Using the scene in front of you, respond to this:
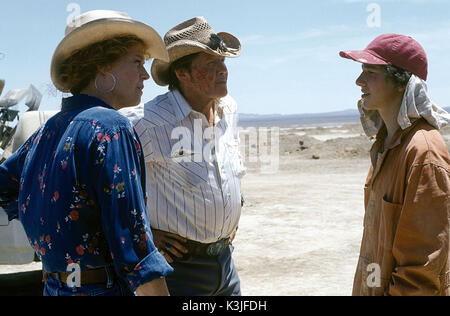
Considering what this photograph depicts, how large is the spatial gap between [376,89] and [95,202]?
1.70 m

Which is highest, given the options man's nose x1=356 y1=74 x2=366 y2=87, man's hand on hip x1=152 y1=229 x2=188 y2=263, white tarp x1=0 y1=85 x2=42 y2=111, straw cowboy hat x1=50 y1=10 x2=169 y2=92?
straw cowboy hat x1=50 y1=10 x2=169 y2=92

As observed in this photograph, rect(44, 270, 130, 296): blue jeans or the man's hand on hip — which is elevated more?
Rect(44, 270, 130, 296): blue jeans

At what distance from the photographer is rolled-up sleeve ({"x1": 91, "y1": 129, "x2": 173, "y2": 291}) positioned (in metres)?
1.95

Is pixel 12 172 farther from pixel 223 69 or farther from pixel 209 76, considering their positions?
pixel 223 69

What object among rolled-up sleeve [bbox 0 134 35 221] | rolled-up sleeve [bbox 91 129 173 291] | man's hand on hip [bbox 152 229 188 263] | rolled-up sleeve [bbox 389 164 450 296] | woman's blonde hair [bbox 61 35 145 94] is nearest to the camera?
rolled-up sleeve [bbox 91 129 173 291]

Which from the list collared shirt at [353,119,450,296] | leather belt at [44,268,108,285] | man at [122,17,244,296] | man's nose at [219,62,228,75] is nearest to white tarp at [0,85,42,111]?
man at [122,17,244,296]

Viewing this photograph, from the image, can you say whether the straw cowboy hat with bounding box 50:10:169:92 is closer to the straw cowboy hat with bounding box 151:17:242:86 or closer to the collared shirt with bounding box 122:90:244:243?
the collared shirt with bounding box 122:90:244:243

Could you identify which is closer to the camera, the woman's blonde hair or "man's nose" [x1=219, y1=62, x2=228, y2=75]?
the woman's blonde hair

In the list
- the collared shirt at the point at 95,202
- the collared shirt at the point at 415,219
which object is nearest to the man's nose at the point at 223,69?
the collared shirt at the point at 415,219

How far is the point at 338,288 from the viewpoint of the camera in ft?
19.8

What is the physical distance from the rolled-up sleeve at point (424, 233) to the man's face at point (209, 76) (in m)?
1.36

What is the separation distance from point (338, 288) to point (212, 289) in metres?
2.98

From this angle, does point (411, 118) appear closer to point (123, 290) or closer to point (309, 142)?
point (123, 290)

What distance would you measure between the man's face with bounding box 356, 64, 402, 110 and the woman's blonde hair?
1.36 metres
